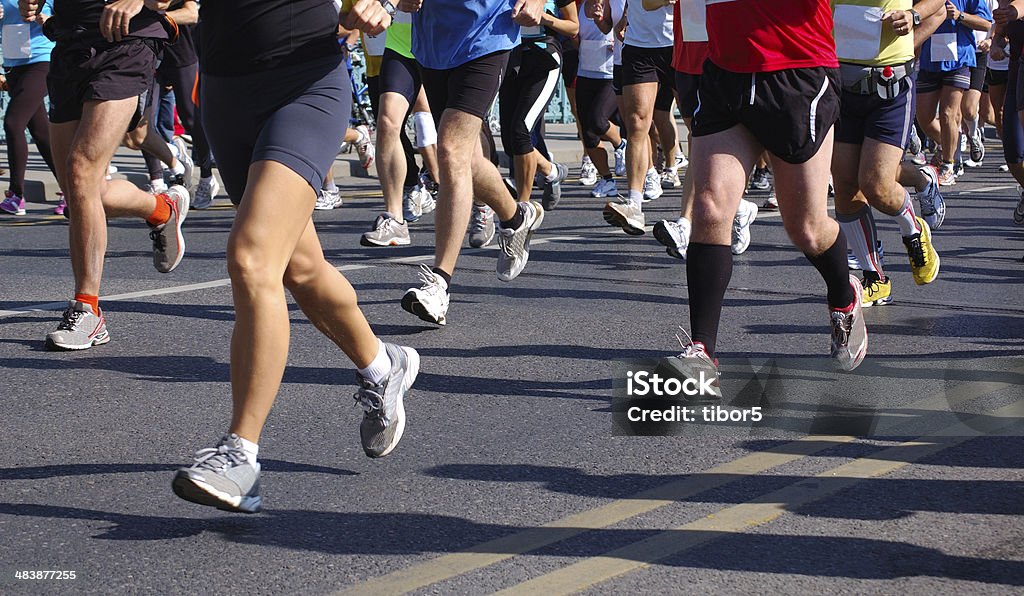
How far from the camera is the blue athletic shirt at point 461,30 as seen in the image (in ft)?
21.1

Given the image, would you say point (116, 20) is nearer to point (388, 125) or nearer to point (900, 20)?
point (388, 125)

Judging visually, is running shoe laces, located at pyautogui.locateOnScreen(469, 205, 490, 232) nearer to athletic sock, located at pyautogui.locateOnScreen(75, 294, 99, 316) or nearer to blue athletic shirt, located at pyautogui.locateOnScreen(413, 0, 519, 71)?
blue athletic shirt, located at pyautogui.locateOnScreen(413, 0, 519, 71)

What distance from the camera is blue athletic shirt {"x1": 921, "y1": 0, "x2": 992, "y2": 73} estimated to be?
12359 mm

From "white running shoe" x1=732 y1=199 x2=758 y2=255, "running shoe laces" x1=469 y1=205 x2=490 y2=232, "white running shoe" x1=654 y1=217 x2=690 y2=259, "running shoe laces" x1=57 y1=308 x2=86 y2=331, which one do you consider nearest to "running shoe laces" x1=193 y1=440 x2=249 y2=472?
"running shoe laces" x1=57 y1=308 x2=86 y2=331

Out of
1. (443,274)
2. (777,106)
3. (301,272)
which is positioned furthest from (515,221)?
(301,272)

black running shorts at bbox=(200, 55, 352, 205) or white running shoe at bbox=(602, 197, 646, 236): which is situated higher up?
black running shorts at bbox=(200, 55, 352, 205)

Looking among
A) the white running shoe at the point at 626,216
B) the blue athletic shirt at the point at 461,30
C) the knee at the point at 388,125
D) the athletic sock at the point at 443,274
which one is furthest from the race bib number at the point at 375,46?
the athletic sock at the point at 443,274

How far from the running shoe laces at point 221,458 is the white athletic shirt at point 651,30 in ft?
22.5

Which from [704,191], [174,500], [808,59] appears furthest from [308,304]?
[808,59]

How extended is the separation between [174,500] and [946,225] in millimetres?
8135

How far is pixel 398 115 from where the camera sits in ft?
28.7

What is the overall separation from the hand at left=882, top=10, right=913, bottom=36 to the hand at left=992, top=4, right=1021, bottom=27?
3.08 m

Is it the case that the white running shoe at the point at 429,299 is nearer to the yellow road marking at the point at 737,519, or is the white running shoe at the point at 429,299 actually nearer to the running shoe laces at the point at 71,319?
the running shoe laces at the point at 71,319

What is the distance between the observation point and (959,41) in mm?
12609
